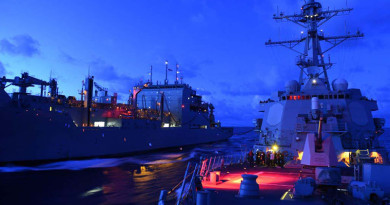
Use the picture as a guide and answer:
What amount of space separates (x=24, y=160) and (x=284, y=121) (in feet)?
53.2

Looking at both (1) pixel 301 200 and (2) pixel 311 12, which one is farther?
(2) pixel 311 12

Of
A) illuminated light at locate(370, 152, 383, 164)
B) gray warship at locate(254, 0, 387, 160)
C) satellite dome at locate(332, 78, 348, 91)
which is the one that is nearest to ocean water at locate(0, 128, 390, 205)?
gray warship at locate(254, 0, 387, 160)

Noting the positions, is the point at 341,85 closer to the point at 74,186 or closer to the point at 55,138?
the point at 74,186

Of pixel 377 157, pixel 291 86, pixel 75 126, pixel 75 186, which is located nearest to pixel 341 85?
pixel 291 86

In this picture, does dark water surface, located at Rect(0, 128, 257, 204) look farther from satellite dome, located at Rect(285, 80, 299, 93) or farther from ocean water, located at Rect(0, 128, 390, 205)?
satellite dome, located at Rect(285, 80, 299, 93)

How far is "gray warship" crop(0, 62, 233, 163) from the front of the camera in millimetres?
17703

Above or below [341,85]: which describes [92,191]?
below

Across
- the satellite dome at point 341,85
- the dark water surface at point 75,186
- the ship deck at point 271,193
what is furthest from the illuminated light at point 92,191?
the satellite dome at point 341,85

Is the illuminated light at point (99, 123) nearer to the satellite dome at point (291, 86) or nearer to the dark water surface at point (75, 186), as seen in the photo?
the dark water surface at point (75, 186)

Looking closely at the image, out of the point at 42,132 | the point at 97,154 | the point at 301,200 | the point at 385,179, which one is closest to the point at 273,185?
the point at 301,200

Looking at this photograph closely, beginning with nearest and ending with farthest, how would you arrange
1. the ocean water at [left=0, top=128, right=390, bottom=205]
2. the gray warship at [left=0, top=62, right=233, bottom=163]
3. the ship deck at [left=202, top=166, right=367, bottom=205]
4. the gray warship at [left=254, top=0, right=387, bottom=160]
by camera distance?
1. the ship deck at [left=202, top=166, right=367, bottom=205]
2. the ocean water at [left=0, top=128, right=390, bottom=205]
3. the gray warship at [left=254, top=0, right=387, bottom=160]
4. the gray warship at [left=0, top=62, right=233, bottom=163]

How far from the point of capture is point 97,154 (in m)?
22.8

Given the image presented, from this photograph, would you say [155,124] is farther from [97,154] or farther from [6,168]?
[6,168]

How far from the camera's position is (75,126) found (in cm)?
2103
